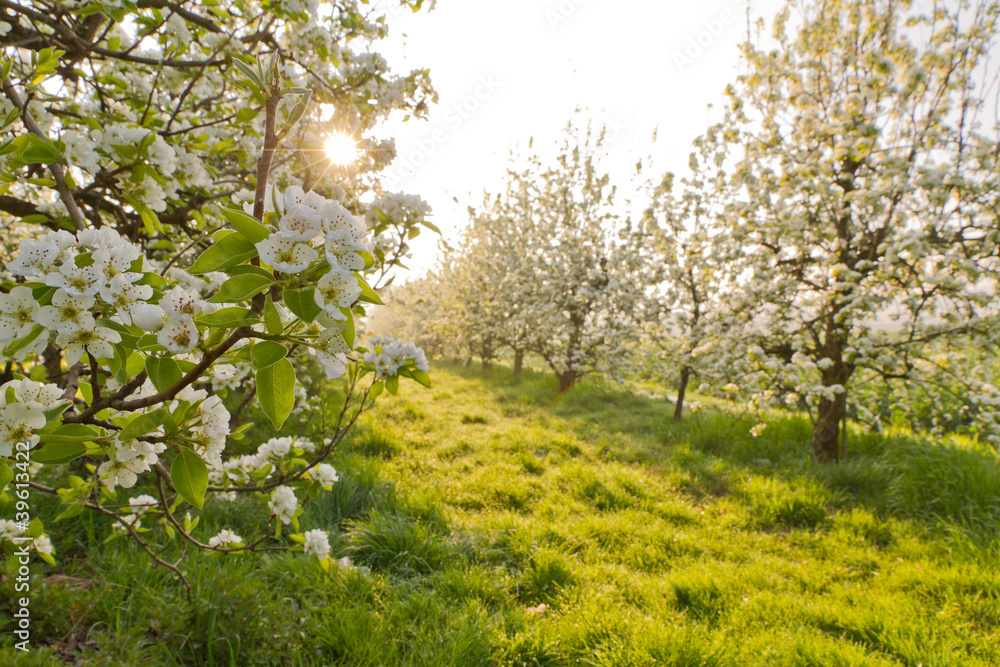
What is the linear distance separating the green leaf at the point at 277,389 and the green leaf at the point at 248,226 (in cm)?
22

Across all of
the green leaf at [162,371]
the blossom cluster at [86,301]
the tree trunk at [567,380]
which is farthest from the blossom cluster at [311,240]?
the tree trunk at [567,380]

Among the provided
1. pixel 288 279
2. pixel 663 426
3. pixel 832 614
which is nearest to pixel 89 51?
pixel 288 279

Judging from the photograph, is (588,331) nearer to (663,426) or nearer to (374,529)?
(663,426)

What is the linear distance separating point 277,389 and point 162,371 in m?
0.24

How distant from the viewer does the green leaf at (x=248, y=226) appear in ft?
2.41

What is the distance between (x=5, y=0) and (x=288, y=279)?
197cm

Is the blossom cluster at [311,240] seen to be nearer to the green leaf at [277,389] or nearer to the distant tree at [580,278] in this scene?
the green leaf at [277,389]

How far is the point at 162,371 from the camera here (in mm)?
857

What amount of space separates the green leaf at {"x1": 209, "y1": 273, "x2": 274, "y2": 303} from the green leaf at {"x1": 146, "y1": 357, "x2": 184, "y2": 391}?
0.23m

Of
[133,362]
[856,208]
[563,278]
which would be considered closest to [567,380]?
[563,278]

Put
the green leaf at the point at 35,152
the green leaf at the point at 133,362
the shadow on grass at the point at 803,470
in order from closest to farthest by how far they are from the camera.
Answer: the green leaf at the point at 133,362, the green leaf at the point at 35,152, the shadow on grass at the point at 803,470

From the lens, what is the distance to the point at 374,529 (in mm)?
3369

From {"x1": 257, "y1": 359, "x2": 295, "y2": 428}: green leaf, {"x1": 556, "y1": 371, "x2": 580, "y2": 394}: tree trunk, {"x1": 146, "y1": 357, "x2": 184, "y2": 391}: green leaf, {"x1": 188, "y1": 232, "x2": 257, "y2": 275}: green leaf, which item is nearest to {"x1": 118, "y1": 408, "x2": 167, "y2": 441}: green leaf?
{"x1": 146, "y1": 357, "x2": 184, "y2": 391}: green leaf

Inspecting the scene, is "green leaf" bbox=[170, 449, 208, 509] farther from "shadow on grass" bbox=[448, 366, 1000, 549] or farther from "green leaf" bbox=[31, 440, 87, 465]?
"shadow on grass" bbox=[448, 366, 1000, 549]
